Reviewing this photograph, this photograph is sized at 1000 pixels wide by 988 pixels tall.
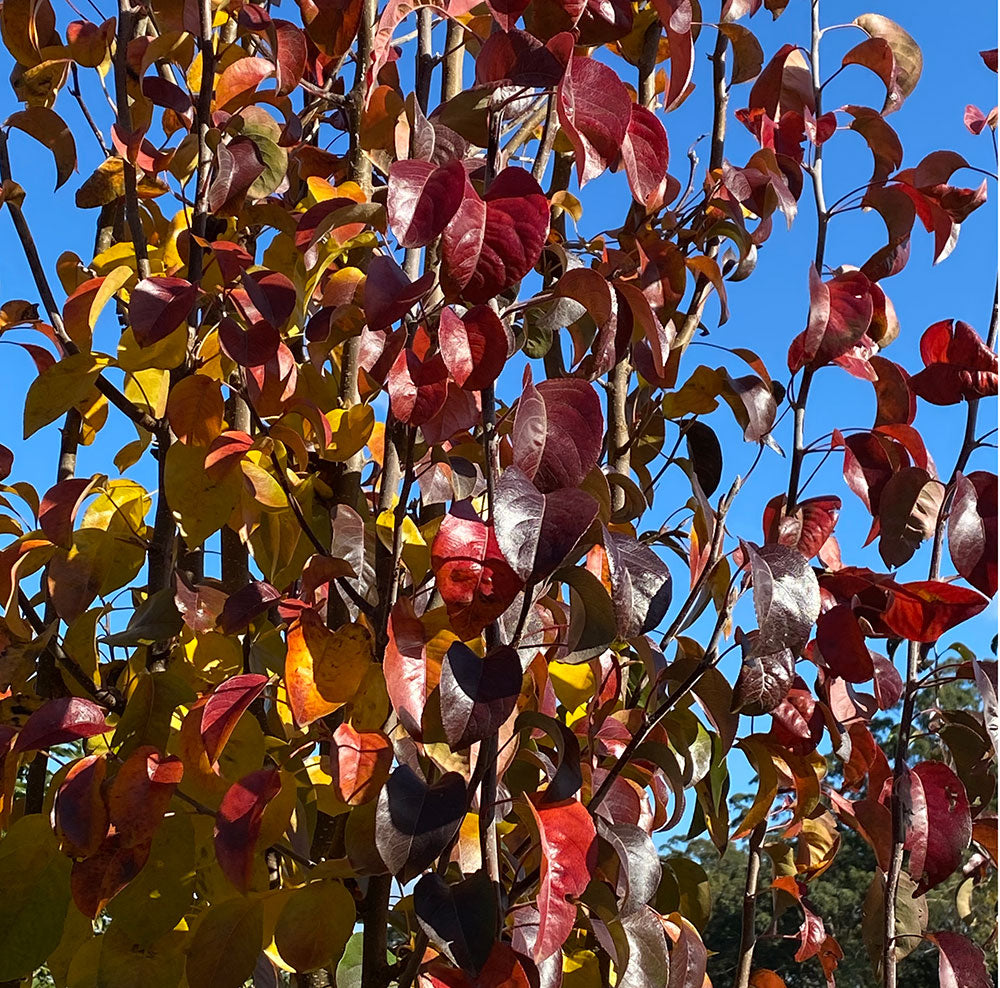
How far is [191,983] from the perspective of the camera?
0.87 metres

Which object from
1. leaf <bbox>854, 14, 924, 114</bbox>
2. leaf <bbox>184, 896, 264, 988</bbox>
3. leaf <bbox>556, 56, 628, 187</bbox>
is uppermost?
leaf <bbox>854, 14, 924, 114</bbox>

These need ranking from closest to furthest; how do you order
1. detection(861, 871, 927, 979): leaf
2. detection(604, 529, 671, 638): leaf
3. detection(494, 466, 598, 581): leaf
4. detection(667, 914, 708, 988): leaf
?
detection(494, 466, 598, 581): leaf < detection(604, 529, 671, 638): leaf < detection(667, 914, 708, 988): leaf < detection(861, 871, 927, 979): leaf

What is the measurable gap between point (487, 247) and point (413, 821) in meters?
0.43

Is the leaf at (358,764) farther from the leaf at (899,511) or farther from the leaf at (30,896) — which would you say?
the leaf at (899,511)

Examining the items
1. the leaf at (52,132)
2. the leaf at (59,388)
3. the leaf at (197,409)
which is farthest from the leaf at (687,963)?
the leaf at (52,132)

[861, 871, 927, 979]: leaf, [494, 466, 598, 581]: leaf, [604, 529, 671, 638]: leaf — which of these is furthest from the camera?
[861, 871, 927, 979]: leaf

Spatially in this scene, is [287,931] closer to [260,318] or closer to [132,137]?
[260,318]

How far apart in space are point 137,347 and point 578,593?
58 cm

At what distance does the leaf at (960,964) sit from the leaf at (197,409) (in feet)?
3.04

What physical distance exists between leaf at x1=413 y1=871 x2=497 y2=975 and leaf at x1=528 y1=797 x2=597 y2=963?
0.13 ft

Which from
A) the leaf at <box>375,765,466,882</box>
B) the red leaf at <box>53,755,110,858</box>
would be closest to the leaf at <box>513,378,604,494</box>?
the leaf at <box>375,765,466,882</box>

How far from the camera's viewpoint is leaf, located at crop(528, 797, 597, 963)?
787mm

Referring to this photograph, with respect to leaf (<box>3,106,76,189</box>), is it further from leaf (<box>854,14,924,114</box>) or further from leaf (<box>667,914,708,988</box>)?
leaf (<box>667,914,708,988</box>)

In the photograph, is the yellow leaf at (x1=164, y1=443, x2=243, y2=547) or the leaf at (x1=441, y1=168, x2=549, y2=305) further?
the yellow leaf at (x1=164, y1=443, x2=243, y2=547)
